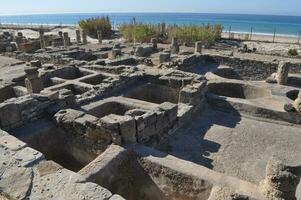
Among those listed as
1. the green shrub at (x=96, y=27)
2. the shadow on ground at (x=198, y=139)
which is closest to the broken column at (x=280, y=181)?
the shadow on ground at (x=198, y=139)

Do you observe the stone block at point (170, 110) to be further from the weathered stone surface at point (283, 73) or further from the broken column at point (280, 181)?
the weathered stone surface at point (283, 73)

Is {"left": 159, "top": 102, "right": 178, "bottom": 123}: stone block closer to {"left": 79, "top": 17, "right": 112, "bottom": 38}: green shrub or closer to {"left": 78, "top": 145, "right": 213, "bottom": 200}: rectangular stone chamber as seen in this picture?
{"left": 78, "top": 145, "right": 213, "bottom": 200}: rectangular stone chamber

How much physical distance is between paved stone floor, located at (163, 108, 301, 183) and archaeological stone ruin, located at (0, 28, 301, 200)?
31 mm

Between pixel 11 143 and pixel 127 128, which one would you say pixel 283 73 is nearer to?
pixel 127 128

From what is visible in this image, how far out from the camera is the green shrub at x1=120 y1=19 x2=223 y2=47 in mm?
29641

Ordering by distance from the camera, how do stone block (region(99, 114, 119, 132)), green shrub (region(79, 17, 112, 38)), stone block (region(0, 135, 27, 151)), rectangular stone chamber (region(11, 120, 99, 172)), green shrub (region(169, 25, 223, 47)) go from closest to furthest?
stone block (region(0, 135, 27, 151))
stone block (region(99, 114, 119, 132))
rectangular stone chamber (region(11, 120, 99, 172))
green shrub (region(169, 25, 223, 47))
green shrub (region(79, 17, 112, 38))

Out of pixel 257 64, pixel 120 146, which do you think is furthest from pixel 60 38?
pixel 120 146

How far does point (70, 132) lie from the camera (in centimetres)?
710


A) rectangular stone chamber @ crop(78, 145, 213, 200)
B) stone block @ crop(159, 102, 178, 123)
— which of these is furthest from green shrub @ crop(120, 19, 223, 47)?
rectangular stone chamber @ crop(78, 145, 213, 200)

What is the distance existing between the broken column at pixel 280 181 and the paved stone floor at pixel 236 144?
5.86ft

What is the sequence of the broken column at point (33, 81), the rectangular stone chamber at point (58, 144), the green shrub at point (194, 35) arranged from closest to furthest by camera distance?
the rectangular stone chamber at point (58, 144) → the broken column at point (33, 81) → the green shrub at point (194, 35)

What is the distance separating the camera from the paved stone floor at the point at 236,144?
707cm

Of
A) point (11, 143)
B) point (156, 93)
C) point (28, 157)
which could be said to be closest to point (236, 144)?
point (156, 93)

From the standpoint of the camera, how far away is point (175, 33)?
30750 millimetres
